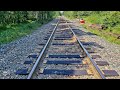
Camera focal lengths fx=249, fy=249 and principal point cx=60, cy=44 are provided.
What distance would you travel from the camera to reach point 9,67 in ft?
25.2
